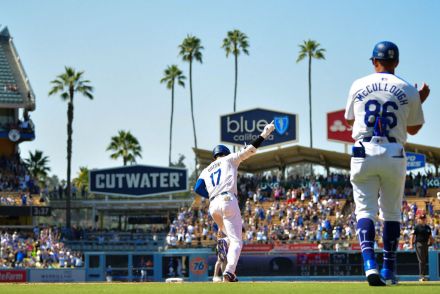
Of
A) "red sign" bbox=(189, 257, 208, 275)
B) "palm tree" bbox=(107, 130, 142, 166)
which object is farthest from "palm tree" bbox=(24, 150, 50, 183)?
"red sign" bbox=(189, 257, 208, 275)

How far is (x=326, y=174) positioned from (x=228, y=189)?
41.4 metres

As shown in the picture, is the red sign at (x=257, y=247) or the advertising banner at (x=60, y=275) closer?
the advertising banner at (x=60, y=275)

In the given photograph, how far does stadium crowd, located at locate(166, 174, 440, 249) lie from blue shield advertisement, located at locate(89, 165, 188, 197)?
8.79 m

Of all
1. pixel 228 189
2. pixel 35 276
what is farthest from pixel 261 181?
pixel 228 189

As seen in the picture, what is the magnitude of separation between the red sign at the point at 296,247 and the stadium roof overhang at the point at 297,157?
12.1 metres

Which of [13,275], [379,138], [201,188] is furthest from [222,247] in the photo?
[13,275]

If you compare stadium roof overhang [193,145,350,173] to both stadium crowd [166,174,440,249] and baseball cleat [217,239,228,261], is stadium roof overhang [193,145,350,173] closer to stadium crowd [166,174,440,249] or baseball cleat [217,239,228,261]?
stadium crowd [166,174,440,249]

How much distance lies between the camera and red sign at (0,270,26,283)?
3994cm

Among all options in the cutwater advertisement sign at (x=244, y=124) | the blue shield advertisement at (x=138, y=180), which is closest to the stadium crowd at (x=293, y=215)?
the cutwater advertisement sign at (x=244, y=124)

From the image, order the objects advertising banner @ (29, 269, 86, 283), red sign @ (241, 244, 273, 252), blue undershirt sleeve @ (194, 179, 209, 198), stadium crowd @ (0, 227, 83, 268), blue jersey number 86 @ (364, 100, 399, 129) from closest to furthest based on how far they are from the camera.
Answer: blue jersey number 86 @ (364, 100, 399, 129), blue undershirt sleeve @ (194, 179, 209, 198), advertising banner @ (29, 269, 86, 283), red sign @ (241, 244, 273, 252), stadium crowd @ (0, 227, 83, 268)

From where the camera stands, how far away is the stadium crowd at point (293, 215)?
44.9 m

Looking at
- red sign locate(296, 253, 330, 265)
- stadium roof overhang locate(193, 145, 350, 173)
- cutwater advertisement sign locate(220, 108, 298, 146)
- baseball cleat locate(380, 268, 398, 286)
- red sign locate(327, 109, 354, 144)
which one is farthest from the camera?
cutwater advertisement sign locate(220, 108, 298, 146)

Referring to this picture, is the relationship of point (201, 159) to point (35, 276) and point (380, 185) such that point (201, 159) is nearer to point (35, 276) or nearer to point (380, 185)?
point (35, 276)

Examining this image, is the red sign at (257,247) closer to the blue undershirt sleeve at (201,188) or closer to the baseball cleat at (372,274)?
the blue undershirt sleeve at (201,188)
